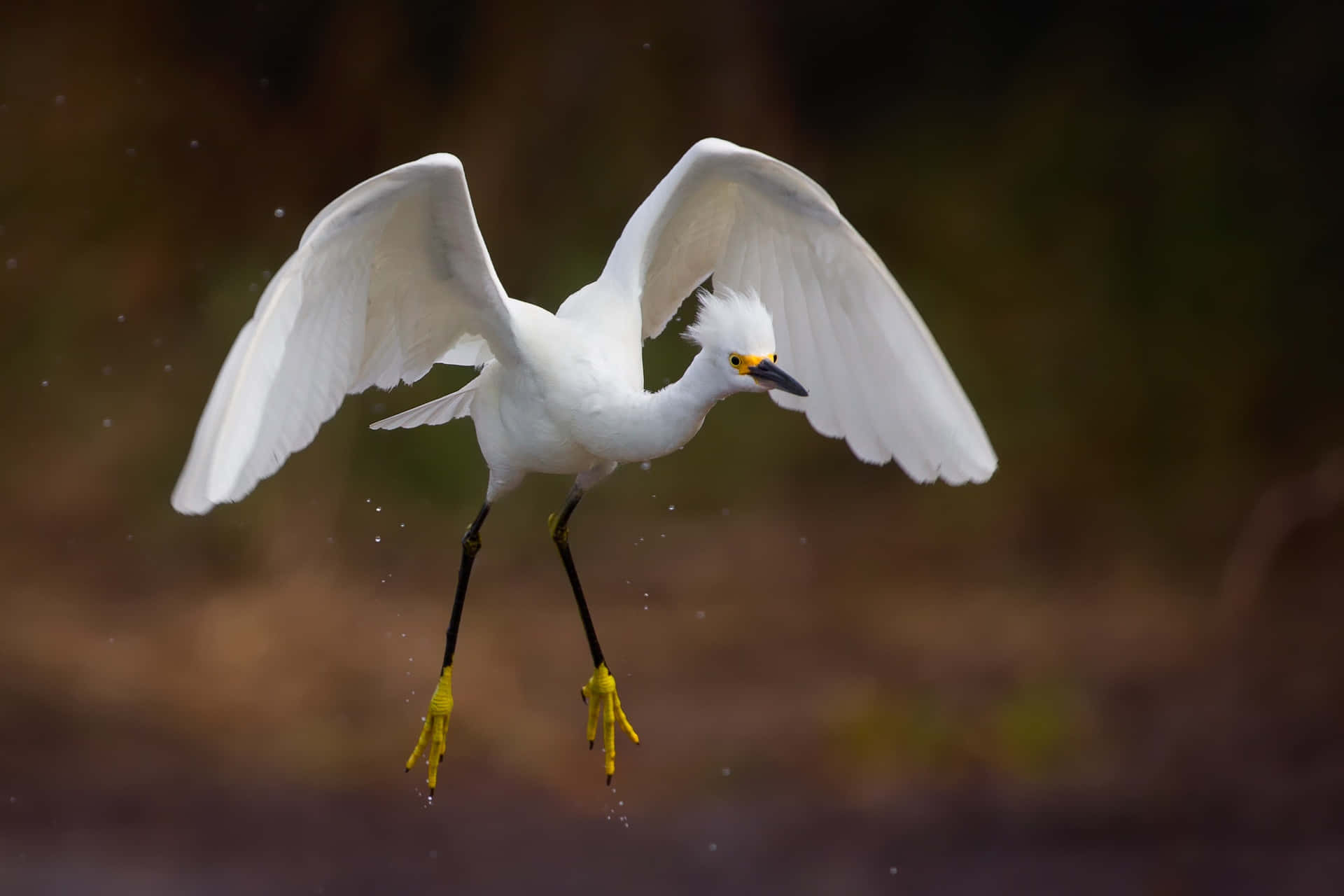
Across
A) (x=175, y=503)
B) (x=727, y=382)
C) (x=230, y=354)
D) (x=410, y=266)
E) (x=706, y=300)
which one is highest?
(x=410, y=266)

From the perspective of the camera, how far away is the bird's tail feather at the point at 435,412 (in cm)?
218

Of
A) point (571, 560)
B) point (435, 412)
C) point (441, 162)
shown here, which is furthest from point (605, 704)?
point (441, 162)

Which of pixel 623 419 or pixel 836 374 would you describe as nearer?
pixel 623 419

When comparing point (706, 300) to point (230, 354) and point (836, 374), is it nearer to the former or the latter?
point (836, 374)

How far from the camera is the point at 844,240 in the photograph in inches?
75.6

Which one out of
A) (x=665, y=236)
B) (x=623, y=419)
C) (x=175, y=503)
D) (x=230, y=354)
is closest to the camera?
(x=175, y=503)

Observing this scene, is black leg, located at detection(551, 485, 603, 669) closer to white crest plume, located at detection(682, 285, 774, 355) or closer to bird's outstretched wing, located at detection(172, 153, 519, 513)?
bird's outstretched wing, located at detection(172, 153, 519, 513)

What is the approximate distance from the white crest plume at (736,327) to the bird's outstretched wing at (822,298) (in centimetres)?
26

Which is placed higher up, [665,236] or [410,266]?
[665,236]

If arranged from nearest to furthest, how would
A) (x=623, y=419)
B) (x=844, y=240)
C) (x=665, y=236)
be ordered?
(x=623, y=419), (x=844, y=240), (x=665, y=236)

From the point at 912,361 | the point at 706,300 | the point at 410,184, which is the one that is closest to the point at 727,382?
the point at 706,300

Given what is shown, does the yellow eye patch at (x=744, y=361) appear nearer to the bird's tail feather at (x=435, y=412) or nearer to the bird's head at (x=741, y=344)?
the bird's head at (x=741, y=344)

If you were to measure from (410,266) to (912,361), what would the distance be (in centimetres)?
66

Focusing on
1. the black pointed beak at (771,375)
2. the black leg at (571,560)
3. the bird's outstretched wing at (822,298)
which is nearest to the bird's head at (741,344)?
the black pointed beak at (771,375)
